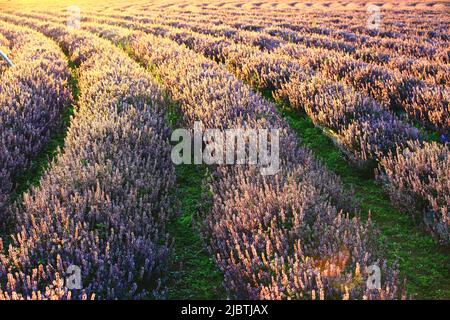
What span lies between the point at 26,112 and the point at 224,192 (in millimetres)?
3096

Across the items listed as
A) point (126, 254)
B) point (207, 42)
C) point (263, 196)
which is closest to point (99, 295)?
point (126, 254)

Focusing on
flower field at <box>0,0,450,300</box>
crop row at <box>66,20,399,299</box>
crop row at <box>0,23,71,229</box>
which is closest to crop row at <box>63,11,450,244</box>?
flower field at <box>0,0,450,300</box>

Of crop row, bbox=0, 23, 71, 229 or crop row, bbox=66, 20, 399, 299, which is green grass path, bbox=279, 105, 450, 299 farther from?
crop row, bbox=0, 23, 71, 229

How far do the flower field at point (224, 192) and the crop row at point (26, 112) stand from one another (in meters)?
0.03

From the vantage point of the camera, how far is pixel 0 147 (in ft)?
13.9

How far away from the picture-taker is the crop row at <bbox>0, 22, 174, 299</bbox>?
2379 millimetres

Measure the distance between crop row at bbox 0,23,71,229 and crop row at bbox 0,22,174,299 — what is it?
52cm

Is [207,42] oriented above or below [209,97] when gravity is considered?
above

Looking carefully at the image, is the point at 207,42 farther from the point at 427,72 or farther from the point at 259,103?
the point at 259,103

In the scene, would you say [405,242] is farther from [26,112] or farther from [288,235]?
[26,112]

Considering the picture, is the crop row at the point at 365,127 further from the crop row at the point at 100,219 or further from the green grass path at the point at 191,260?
the crop row at the point at 100,219

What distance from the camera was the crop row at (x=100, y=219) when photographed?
7.80 ft

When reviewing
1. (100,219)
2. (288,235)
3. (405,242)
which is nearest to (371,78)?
(405,242)

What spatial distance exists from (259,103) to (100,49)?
5647 mm
